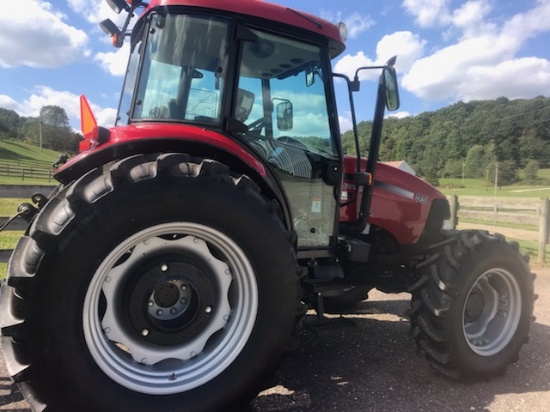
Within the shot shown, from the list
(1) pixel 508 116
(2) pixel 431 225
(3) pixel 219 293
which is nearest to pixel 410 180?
(2) pixel 431 225

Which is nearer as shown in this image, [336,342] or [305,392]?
[305,392]

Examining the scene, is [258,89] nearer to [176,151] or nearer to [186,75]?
[186,75]

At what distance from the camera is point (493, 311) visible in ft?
11.7

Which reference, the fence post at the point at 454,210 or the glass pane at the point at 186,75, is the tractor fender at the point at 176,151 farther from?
the fence post at the point at 454,210

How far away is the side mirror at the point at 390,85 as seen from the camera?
3230 mm

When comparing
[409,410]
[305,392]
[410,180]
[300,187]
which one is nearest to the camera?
[409,410]

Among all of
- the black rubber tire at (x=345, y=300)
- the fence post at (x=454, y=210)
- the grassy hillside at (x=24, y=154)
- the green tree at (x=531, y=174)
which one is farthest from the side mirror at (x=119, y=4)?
the green tree at (x=531, y=174)

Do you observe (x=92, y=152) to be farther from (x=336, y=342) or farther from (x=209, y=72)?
(x=336, y=342)

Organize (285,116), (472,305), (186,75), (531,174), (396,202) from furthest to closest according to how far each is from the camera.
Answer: (531,174) < (396,202) < (472,305) < (285,116) < (186,75)

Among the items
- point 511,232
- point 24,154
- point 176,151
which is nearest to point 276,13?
point 176,151

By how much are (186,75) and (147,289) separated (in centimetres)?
140

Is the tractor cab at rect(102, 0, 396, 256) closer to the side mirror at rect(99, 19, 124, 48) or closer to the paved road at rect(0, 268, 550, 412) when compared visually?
the side mirror at rect(99, 19, 124, 48)

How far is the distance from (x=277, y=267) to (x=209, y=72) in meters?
1.38

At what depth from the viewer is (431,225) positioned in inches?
156
